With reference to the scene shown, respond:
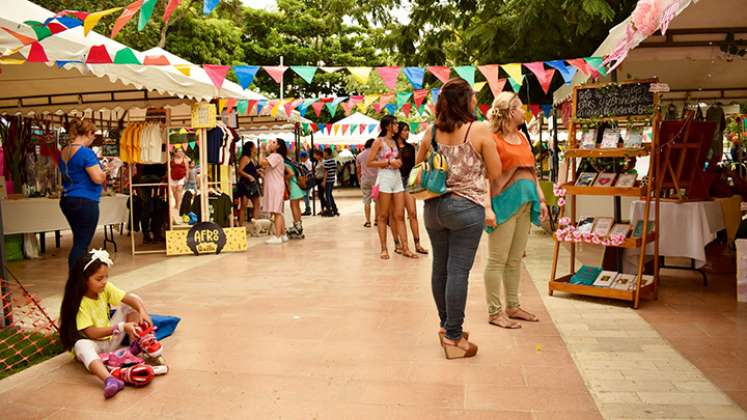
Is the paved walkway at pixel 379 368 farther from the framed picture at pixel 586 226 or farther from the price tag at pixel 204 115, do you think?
the price tag at pixel 204 115

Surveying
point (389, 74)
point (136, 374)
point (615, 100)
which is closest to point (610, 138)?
point (615, 100)

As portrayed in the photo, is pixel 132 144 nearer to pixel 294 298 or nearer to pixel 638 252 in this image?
pixel 294 298

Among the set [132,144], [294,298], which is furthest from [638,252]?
[132,144]

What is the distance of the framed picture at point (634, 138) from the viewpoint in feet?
19.3

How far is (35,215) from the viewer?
9.27 meters

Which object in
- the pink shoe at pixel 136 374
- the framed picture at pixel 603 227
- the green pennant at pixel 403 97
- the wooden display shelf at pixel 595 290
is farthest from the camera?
the green pennant at pixel 403 97

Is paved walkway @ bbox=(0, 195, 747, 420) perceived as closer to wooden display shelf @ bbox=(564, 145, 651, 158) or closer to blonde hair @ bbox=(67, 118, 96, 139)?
wooden display shelf @ bbox=(564, 145, 651, 158)

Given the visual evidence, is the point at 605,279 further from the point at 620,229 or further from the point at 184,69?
the point at 184,69

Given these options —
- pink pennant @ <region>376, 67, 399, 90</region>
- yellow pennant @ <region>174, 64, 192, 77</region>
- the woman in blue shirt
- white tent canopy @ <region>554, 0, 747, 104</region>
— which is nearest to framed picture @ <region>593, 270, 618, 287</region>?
white tent canopy @ <region>554, 0, 747, 104</region>

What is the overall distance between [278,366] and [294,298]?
2.16 meters

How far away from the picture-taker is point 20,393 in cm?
388

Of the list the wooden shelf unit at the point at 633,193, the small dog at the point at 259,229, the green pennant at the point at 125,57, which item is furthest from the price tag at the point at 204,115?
the wooden shelf unit at the point at 633,193

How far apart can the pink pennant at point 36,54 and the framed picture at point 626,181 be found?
5.14 m

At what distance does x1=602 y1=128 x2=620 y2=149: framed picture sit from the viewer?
6008 mm
